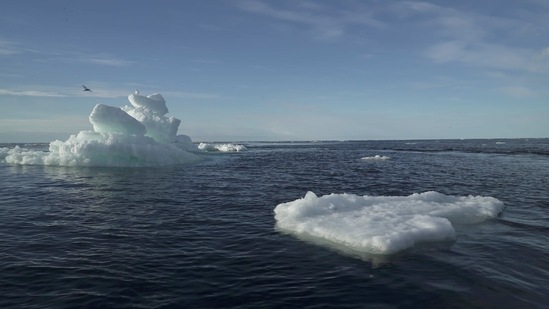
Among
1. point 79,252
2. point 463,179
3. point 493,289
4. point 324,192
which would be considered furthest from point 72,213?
point 463,179

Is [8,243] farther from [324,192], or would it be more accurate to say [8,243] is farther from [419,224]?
[324,192]

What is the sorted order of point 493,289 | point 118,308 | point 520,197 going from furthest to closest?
point 520,197, point 493,289, point 118,308

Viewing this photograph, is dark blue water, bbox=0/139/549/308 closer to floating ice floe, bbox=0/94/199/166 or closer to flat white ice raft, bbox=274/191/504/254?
flat white ice raft, bbox=274/191/504/254

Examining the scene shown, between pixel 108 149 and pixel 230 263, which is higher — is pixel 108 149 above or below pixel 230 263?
above

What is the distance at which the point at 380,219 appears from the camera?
1127cm

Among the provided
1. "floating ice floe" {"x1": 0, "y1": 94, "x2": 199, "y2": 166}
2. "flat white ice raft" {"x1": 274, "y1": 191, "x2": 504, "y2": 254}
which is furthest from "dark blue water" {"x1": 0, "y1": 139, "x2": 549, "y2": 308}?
"floating ice floe" {"x1": 0, "y1": 94, "x2": 199, "y2": 166}

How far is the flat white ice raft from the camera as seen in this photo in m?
9.36

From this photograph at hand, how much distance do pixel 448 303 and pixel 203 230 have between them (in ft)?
24.8

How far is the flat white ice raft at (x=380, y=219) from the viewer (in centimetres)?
936

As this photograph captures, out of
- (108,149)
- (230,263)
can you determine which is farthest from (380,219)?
(108,149)

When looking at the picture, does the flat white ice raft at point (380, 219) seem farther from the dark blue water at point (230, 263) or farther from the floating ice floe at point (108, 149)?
the floating ice floe at point (108, 149)

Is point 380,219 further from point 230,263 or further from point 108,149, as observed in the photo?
point 108,149

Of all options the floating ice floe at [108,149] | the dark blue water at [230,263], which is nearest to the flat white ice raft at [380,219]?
the dark blue water at [230,263]

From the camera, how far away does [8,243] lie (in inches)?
385
